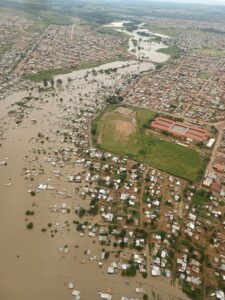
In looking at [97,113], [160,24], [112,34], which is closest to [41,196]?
[97,113]

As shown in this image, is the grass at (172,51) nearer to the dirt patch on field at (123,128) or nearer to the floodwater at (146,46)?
the floodwater at (146,46)

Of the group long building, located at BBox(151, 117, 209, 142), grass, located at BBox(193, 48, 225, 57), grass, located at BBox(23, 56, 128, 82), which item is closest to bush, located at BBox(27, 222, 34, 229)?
long building, located at BBox(151, 117, 209, 142)

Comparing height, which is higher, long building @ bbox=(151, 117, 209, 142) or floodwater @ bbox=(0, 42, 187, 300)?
long building @ bbox=(151, 117, 209, 142)

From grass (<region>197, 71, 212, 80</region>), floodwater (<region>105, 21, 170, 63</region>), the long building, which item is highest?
the long building

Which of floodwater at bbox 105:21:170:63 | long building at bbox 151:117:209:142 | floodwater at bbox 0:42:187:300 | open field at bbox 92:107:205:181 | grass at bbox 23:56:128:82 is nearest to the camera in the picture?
floodwater at bbox 0:42:187:300

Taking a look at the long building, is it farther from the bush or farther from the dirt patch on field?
the bush

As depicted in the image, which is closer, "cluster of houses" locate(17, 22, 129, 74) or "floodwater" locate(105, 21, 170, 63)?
"cluster of houses" locate(17, 22, 129, 74)

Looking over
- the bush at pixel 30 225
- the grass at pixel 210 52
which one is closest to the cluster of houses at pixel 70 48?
the grass at pixel 210 52

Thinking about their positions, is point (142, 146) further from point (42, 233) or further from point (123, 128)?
point (42, 233)
